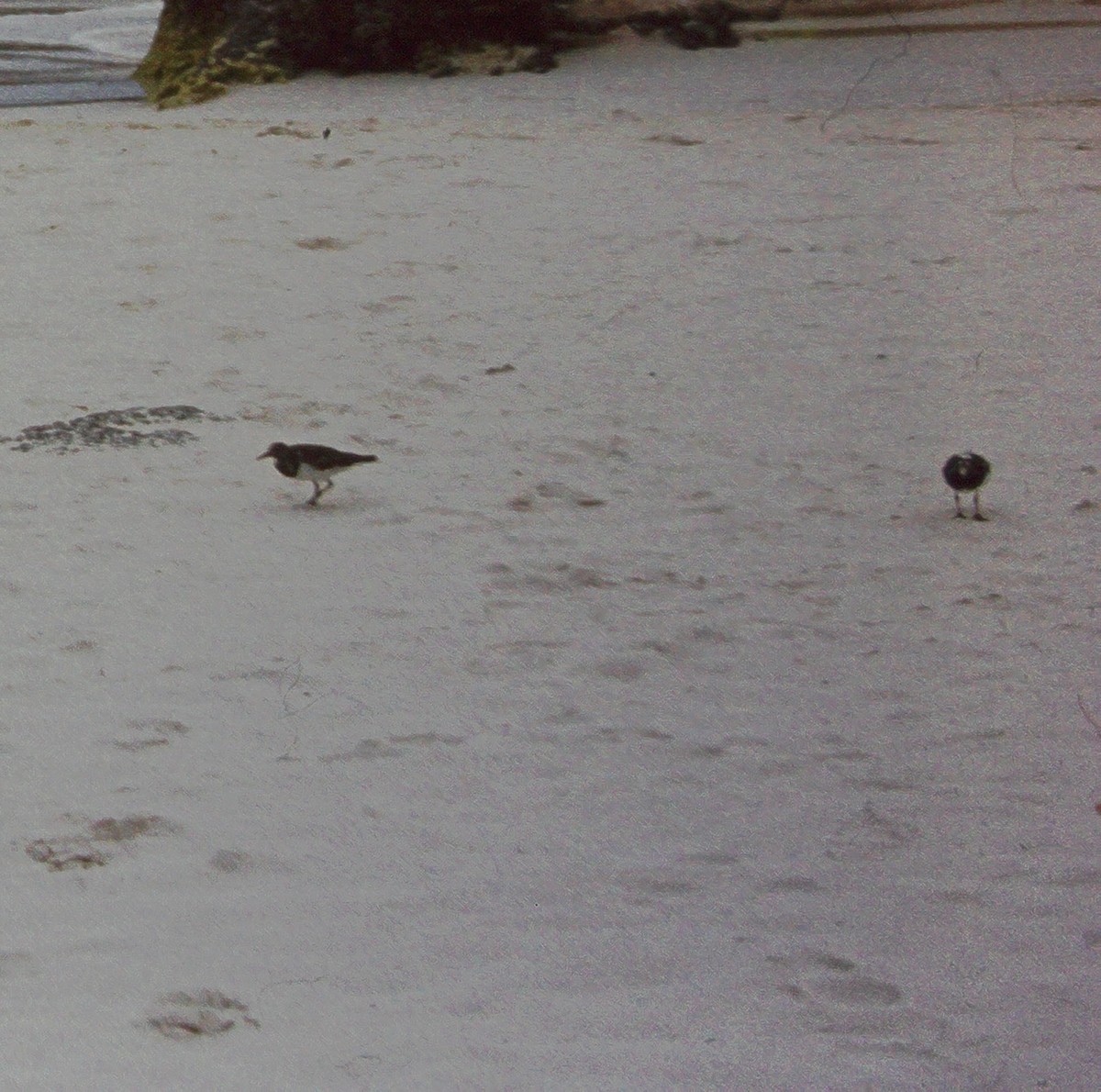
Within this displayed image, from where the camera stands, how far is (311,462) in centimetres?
623

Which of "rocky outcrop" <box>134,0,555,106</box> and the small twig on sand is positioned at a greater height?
"rocky outcrop" <box>134,0,555,106</box>

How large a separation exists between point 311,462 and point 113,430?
1.23 metres

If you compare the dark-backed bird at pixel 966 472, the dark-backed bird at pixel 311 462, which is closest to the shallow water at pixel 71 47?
the dark-backed bird at pixel 311 462

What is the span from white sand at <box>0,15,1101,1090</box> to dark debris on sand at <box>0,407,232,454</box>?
0.13 m

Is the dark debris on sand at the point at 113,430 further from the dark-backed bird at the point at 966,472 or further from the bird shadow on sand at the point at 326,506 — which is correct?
the dark-backed bird at the point at 966,472

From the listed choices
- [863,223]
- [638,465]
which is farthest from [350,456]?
[863,223]

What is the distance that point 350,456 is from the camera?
21.0 feet

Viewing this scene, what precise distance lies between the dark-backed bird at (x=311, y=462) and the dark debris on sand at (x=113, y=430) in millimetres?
851

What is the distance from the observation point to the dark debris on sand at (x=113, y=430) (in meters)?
6.89

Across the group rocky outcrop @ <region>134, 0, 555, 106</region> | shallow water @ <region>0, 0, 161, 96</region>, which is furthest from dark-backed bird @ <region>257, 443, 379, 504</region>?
shallow water @ <region>0, 0, 161, 96</region>

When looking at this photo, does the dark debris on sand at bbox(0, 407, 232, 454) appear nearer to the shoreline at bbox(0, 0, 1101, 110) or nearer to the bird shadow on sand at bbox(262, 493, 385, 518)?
the bird shadow on sand at bbox(262, 493, 385, 518)

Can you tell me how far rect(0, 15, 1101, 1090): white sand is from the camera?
3.52 metres

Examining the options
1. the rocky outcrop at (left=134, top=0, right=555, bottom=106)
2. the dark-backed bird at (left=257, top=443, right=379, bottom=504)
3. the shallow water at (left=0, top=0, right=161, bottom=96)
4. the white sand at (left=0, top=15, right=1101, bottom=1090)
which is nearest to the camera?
the white sand at (left=0, top=15, right=1101, bottom=1090)

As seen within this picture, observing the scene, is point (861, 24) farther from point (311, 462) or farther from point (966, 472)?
point (311, 462)
